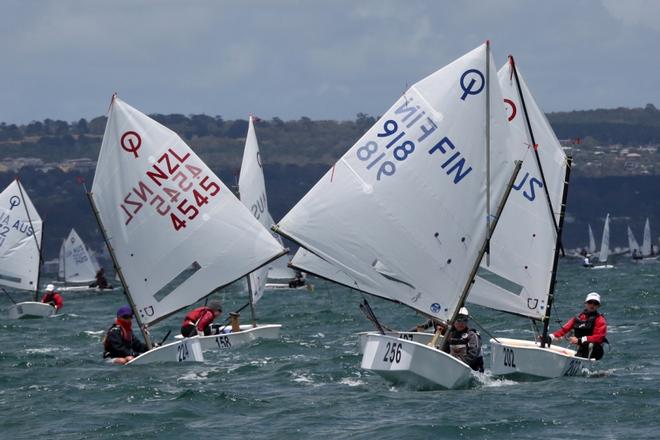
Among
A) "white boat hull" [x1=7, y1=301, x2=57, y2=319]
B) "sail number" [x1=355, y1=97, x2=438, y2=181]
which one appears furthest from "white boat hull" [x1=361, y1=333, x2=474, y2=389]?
"white boat hull" [x1=7, y1=301, x2=57, y2=319]

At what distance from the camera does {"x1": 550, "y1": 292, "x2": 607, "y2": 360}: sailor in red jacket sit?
24812 millimetres

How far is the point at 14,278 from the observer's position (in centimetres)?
5366

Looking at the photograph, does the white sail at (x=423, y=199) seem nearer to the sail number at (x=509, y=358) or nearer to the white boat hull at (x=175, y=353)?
the sail number at (x=509, y=358)

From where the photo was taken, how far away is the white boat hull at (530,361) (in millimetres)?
24125

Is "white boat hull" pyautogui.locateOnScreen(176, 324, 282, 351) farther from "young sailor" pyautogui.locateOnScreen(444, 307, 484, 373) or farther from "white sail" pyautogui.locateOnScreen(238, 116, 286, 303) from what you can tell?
"young sailor" pyautogui.locateOnScreen(444, 307, 484, 373)

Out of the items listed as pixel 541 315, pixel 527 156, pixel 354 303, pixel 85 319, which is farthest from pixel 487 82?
pixel 354 303

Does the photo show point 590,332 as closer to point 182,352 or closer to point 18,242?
point 182,352

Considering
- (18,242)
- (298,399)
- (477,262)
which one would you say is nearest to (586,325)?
(477,262)

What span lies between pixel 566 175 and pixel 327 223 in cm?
502

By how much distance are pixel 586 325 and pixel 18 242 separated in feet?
103

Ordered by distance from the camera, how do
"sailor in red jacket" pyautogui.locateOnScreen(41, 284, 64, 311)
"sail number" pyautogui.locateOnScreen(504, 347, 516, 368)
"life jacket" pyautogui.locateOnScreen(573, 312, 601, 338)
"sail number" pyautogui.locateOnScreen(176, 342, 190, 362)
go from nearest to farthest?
1. "sail number" pyautogui.locateOnScreen(504, 347, 516, 368)
2. "life jacket" pyautogui.locateOnScreen(573, 312, 601, 338)
3. "sail number" pyautogui.locateOnScreen(176, 342, 190, 362)
4. "sailor in red jacket" pyautogui.locateOnScreen(41, 284, 64, 311)

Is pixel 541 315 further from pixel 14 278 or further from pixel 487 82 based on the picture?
pixel 14 278

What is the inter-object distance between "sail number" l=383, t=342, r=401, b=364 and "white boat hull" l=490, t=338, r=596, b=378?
2.61 metres

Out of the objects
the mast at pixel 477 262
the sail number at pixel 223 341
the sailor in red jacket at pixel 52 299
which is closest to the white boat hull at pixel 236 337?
the sail number at pixel 223 341
